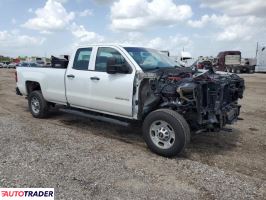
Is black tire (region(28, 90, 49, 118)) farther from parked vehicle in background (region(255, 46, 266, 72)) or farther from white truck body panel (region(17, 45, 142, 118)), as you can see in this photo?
parked vehicle in background (region(255, 46, 266, 72))

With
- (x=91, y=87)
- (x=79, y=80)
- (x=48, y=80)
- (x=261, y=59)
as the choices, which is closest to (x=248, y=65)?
(x=261, y=59)

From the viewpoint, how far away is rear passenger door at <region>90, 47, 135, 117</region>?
6243mm

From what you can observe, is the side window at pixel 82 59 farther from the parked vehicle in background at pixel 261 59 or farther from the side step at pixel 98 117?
the parked vehicle in background at pixel 261 59

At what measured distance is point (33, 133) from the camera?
23.4ft

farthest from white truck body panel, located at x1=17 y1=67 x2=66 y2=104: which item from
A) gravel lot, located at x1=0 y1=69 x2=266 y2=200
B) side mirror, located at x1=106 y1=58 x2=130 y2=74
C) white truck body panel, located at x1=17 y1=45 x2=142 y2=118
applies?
side mirror, located at x1=106 y1=58 x2=130 y2=74

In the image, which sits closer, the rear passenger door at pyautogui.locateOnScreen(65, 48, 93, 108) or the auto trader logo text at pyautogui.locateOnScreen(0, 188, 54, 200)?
the auto trader logo text at pyautogui.locateOnScreen(0, 188, 54, 200)

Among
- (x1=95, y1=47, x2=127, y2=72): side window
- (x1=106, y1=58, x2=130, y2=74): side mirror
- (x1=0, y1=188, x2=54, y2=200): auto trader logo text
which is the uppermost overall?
(x1=95, y1=47, x2=127, y2=72): side window

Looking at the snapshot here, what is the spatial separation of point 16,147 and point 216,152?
352cm

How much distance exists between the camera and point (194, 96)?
17.7 ft

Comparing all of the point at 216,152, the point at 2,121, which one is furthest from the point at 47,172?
the point at 2,121

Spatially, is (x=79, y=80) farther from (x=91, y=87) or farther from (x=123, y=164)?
(x=123, y=164)


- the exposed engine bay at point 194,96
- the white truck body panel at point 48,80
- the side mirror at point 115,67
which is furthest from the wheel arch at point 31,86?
the exposed engine bay at point 194,96

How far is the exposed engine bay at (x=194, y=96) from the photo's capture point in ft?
18.0

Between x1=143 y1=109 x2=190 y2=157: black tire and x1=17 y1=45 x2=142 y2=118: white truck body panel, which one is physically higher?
x1=17 y1=45 x2=142 y2=118: white truck body panel
